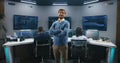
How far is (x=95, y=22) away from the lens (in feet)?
22.9

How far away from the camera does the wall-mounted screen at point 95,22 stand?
6.61 metres

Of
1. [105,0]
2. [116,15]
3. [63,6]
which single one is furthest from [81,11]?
[116,15]

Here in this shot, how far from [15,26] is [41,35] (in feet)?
9.40

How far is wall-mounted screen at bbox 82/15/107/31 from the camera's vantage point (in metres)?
6.61

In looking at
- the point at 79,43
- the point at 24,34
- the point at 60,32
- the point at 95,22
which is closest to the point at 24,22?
the point at 24,34

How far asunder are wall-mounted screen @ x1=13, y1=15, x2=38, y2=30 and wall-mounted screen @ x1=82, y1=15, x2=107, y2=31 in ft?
7.63

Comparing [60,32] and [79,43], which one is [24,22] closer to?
[79,43]

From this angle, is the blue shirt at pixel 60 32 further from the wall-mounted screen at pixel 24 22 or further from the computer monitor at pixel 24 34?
the wall-mounted screen at pixel 24 22

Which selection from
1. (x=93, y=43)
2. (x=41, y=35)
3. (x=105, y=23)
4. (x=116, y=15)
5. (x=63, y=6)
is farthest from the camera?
(x=63, y=6)

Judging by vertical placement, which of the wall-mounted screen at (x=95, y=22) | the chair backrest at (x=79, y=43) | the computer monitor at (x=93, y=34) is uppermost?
the wall-mounted screen at (x=95, y=22)

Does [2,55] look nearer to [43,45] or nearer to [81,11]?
[43,45]

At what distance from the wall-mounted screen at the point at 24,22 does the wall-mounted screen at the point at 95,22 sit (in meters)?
2.32

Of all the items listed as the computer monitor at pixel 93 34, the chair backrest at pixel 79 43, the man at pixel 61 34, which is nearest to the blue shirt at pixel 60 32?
the man at pixel 61 34

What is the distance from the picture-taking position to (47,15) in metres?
7.58
